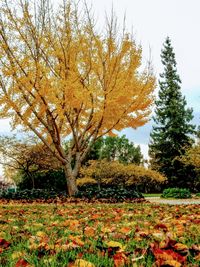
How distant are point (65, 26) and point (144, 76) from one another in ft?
11.9

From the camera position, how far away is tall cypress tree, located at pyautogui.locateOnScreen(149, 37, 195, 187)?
110ft

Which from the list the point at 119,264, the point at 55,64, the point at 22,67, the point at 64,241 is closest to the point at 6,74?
the point at 22,67

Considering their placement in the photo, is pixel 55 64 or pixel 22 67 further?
pixel 55 64

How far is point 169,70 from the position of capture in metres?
39.1

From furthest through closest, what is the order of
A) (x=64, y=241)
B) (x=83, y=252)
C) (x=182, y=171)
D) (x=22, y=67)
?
(x=182, y=171)
(x=22, y=67)
(x=64, y=241)
(x=83, y=252)

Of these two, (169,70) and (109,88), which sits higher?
(169,70)

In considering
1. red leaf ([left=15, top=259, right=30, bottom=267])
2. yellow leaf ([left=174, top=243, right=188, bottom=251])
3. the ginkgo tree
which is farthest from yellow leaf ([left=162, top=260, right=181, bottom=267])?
the ginkgo tree

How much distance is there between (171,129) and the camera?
34812 mm

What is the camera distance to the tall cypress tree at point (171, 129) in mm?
33438

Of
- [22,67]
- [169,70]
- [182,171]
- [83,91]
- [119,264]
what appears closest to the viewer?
[119,264]

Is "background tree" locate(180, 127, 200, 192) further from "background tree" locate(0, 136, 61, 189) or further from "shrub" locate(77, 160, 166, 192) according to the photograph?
"background tree" locate(0, 136, 61, 189)

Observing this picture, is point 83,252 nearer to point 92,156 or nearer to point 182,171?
point 182,171

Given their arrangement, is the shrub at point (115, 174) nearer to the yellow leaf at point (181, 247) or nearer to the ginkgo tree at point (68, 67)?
the ginkgo tree at point (68, 67)

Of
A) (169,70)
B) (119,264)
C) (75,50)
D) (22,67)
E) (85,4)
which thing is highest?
(169,70)
